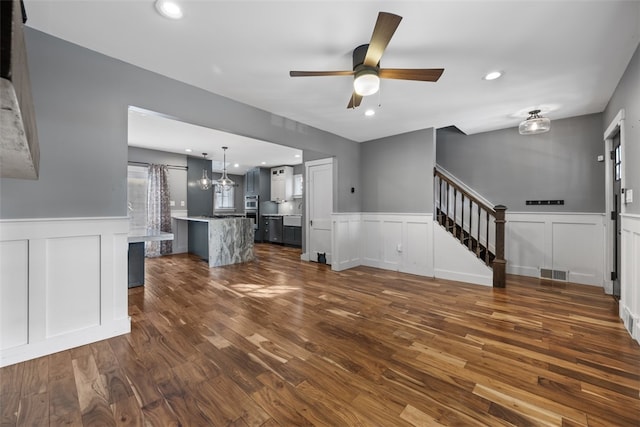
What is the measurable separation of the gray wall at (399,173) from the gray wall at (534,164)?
110 cm

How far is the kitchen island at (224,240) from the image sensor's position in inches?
208

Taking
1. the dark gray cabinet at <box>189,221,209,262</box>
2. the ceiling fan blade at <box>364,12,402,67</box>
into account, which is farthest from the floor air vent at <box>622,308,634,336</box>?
the dark gray cabinet at <box>189,221,209,262</box>

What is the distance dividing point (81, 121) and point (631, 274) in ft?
16.7

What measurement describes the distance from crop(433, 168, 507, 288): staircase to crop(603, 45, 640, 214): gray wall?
1381mm

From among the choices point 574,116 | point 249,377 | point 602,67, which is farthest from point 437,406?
point 574,116

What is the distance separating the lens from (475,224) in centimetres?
496

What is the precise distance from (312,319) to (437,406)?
1.41 metres

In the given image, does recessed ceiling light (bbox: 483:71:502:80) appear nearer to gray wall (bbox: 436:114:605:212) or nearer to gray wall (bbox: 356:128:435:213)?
gray wall (bbox: 356:128:435:213)

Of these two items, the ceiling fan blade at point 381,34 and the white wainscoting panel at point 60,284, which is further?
the white wainscoting panel at point 60,284

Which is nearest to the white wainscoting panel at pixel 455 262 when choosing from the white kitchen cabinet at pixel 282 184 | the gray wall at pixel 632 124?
the gray wall at pixel 632 124

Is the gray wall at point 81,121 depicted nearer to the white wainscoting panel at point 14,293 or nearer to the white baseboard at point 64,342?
the white wainscoting panel at point 14,293

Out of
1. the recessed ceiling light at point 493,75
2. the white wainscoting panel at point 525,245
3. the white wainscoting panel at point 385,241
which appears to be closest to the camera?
the recessed ceiling light at point 493,75

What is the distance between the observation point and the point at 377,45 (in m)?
1.86

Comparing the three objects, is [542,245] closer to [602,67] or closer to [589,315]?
[589,315]
